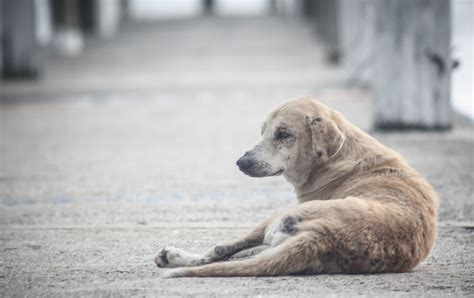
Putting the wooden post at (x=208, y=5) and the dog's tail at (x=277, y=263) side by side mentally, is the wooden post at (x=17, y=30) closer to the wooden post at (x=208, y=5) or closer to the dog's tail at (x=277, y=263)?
the dog's tail at (x=277, y=263)

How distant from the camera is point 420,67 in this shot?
11602 millimetres

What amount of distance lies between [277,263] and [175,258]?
67 centimetres

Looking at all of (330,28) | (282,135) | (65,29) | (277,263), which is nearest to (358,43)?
(330,28)

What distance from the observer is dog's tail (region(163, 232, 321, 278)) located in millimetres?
4926

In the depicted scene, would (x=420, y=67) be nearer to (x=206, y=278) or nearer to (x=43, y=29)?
(x=206, y=278)

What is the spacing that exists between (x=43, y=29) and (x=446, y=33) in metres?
27.0

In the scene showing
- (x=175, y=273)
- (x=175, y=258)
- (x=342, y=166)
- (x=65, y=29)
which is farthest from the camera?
(x=65, y=29)

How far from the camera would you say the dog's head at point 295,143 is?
5.70m

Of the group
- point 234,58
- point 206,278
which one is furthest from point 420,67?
point 234,58

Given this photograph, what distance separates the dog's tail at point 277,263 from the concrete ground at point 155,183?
5 centimetres

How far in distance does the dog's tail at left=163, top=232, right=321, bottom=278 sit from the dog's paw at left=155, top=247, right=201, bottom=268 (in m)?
0.22

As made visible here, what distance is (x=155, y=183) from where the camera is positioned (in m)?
9.27

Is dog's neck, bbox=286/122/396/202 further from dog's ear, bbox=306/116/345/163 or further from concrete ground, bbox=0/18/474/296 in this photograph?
concrete ground, bbox=0/18/474/296

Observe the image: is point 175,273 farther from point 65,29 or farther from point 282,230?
point 65,29
